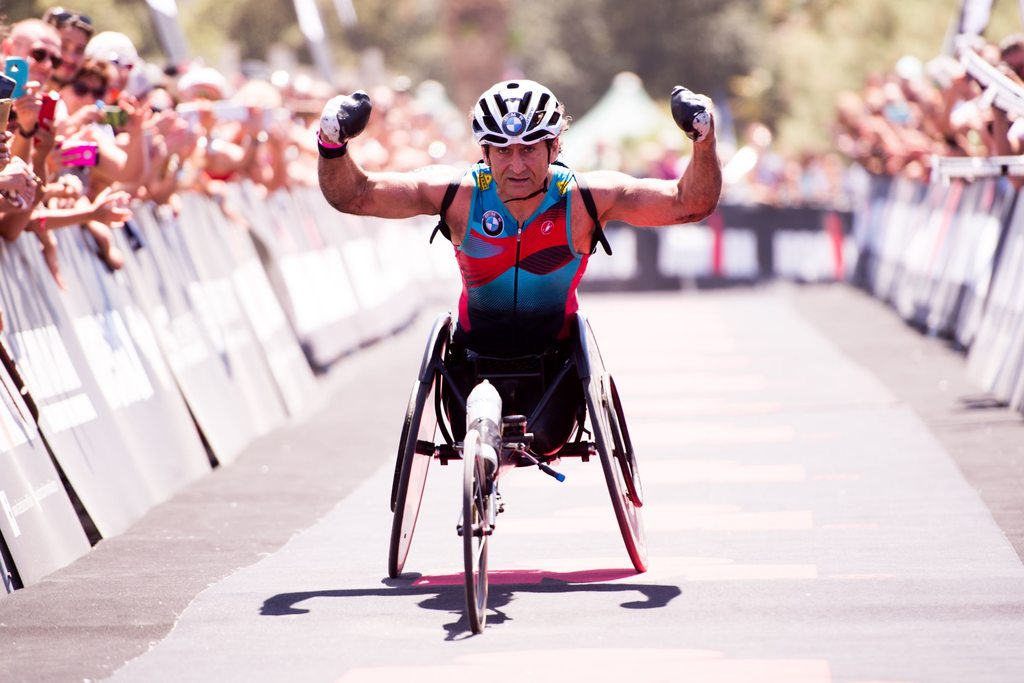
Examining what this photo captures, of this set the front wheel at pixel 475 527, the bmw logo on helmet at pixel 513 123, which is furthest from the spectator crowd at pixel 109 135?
the front wheel at pixel 475 527

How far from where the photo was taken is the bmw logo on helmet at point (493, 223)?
27.4 feet

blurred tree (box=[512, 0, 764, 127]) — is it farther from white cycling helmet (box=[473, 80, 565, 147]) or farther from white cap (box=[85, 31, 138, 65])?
white cycling helmet (box=[473, 80, 565, 147])

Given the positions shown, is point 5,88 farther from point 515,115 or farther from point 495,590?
point 495,590

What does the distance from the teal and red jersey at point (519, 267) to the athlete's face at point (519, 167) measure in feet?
0.26

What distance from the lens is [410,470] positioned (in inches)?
320

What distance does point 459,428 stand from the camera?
870 centimetres

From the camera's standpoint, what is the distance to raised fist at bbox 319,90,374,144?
25.9ft

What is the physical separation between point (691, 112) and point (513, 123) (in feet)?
2.55

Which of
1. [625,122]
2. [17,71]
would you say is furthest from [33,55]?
[625,122]

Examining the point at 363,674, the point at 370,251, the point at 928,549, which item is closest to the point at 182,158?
the point at 928,549

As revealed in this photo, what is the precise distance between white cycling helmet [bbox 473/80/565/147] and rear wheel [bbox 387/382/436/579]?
1082 mm

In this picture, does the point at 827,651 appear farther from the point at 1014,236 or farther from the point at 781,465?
the point at 1014,236

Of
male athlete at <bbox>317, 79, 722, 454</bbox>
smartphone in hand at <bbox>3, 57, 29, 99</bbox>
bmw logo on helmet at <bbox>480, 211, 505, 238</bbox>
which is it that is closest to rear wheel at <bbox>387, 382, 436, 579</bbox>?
male athlete at <bbox>317, 79, 722, 454</bbox>

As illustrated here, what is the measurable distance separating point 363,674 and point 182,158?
24.7 ft
